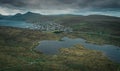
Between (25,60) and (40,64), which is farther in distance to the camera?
(25,60)

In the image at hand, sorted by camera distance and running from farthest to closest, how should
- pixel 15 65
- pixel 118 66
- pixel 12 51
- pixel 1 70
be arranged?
1. pixel 12 51
2. pixel 118 66
3. pixel 15 65
4. pixel 1 70

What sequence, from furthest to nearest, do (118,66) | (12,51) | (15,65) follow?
1. (12,51)
2. (118,66)
3. (15,65)

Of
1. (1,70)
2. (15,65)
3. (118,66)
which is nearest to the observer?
(1,70)

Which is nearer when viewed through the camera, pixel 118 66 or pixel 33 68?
pixel 33 68

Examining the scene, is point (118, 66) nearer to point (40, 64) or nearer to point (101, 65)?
point (101, 65)

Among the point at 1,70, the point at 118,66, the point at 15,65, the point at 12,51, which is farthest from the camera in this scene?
the point at 12,51

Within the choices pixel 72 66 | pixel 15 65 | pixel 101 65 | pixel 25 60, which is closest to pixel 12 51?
pixel 25 60

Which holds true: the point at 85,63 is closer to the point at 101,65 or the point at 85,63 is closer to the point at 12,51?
the point at 101,65

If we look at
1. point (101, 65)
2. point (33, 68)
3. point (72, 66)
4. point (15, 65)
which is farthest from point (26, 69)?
point (101, 65)

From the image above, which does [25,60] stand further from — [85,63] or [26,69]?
[85,63]
